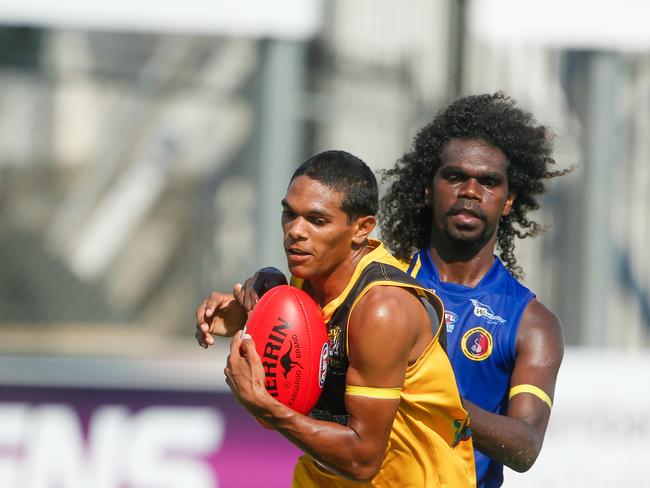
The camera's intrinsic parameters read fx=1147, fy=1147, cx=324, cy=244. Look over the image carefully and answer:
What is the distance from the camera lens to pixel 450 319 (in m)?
4.09

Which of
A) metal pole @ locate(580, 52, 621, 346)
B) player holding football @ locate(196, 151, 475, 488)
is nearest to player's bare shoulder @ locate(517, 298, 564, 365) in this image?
player holding football @ locate(196, 151, 475, 488)

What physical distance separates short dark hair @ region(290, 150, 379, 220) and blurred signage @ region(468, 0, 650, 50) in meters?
4.70

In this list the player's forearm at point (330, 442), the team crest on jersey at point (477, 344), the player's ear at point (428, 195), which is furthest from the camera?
the player's ear at point (428, 195)

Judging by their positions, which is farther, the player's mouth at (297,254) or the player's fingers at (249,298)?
the player's fingers at (249,298)

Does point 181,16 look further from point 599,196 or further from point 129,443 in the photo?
point 599,196

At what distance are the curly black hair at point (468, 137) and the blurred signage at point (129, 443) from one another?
9.28ft

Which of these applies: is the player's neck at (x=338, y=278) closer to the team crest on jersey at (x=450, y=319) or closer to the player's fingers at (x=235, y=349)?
the player's fingers at (x=235, y=349)

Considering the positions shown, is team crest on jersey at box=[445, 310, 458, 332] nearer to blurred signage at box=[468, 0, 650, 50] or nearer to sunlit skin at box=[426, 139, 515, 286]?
sunlit skin at box=[426, 139, 515, 286]

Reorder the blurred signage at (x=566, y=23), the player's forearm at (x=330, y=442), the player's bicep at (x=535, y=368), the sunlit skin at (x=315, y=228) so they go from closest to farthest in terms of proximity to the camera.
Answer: the player's forearm at (x=330, y=442)
the sunlit skin at (x=315, y=228)
the player's bicep at (x=535, y=368)
the blurred signage at (x=566, y=23)

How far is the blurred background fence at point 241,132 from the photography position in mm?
8008

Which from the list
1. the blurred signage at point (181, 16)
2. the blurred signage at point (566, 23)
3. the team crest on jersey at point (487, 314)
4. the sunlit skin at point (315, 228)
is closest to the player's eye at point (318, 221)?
the sunlit skin at point (315, 228)

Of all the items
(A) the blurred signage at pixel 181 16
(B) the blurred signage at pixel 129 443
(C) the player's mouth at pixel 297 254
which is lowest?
(B) the blurred signage at pixel 129 443

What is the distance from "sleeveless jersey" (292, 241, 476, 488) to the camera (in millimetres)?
3500

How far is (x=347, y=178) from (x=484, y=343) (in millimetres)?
891
